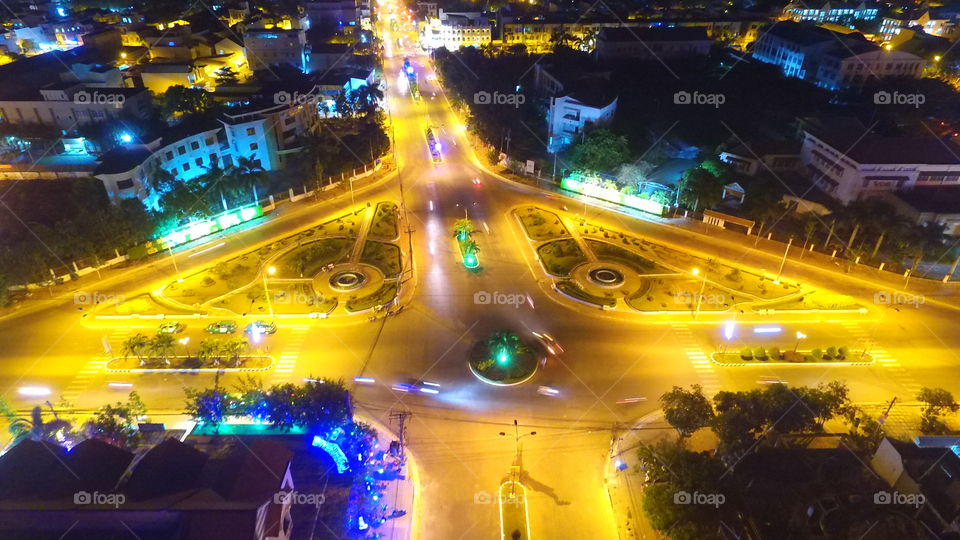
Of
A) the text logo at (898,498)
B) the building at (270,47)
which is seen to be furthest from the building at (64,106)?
the text logo at (898,498)

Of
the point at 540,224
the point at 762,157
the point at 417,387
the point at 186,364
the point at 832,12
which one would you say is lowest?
the point at 417,387

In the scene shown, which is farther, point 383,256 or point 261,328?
point 383,256

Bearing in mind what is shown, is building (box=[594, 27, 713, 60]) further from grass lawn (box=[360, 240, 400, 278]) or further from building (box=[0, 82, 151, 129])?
building (box=[0, 82, 151, 129])

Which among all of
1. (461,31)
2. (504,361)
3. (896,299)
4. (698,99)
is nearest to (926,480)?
(896,299)

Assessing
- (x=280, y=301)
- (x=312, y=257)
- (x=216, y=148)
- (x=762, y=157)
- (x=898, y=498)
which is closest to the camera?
(x=898, y=498)

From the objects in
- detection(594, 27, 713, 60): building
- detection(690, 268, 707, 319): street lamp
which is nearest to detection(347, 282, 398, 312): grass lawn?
detection(690, 268, 707, 319): street lamp

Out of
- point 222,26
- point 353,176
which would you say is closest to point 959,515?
point 353,176

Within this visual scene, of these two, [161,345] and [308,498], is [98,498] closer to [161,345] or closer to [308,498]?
[308,498]
